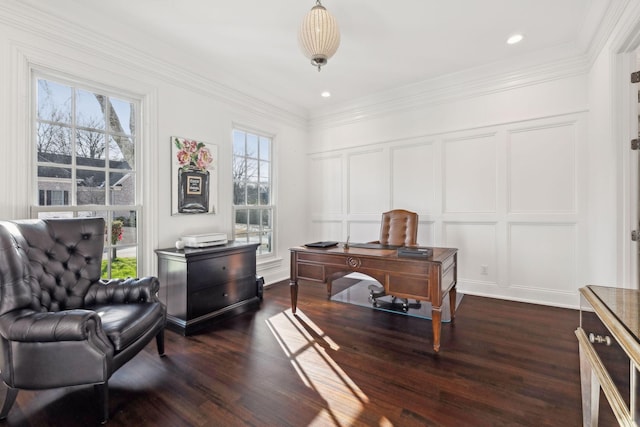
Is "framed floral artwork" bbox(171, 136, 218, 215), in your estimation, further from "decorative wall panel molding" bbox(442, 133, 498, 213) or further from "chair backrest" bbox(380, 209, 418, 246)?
"decorative wall panel molding" bbox(442, 133, 498, 213)

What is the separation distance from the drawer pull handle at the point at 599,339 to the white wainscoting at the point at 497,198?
266 cm

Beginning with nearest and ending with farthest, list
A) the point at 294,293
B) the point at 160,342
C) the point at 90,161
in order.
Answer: the point at 160,342
the point at 90,161
the point at 294,293

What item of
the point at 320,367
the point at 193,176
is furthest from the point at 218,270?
the point at 320,367

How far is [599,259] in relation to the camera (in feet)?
9.18

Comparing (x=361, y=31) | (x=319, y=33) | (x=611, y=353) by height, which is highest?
(x=361, y=31)

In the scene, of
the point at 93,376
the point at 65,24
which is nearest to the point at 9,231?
the point at 93,376

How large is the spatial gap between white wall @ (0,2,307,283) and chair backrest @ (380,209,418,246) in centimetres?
177

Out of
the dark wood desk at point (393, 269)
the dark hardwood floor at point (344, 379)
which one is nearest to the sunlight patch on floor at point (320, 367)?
the dark hardwood floor at point (344, 379)

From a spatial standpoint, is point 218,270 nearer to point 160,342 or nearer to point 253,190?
point 160,342

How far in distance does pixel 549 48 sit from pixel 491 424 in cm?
374

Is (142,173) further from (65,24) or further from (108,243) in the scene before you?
(65,24)

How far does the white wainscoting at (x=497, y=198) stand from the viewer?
10.7ft

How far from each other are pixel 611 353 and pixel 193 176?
3560 mm

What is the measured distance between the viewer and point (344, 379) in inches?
77.0
